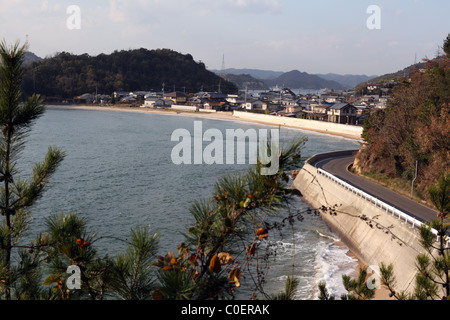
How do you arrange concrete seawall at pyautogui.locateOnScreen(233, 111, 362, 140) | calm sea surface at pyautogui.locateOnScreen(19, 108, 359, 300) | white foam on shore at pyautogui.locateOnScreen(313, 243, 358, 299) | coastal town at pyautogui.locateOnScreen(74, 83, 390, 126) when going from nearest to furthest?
1. white foam on shore at pyautogui.locateOnScreen(313, 243, 358, 299)
2. calm sea surface at pyautogui.locateOnScreen(19, 108, 359, 300)
3. concrete seawall at pyautogui.locateOnScreen(233, 111, 362, 140)
4. coastal town at pyautogui.locateOnScreen(74, 83, 390, 126)

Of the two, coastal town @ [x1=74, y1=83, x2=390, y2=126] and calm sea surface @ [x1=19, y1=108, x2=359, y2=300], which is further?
coastal town @ [x1=74, y1=83, x2=390, y2=126]

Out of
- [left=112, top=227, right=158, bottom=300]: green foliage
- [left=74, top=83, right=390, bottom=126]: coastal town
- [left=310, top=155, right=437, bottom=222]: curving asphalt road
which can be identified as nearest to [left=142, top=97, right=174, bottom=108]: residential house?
[left=74, top=83, right=390, bottom=126]: coastal town

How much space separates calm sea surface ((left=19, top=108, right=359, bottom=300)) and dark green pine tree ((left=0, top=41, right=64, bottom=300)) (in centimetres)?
15

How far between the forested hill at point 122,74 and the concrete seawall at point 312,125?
39.6m

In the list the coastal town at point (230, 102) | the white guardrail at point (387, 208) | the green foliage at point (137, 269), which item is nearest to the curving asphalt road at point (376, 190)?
the white guardrail at point (387, 208)

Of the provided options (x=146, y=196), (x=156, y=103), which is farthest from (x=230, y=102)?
(x=146, y=196)

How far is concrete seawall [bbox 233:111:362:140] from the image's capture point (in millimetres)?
45731

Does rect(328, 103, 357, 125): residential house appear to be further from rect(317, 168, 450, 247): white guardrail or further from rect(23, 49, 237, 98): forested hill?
rect(23, 49, 237, 98): forested hill

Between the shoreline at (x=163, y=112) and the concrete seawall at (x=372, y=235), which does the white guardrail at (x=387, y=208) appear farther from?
the shoreline at (x=163, y=112)

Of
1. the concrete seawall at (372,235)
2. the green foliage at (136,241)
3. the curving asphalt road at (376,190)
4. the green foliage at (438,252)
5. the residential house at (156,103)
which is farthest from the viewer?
the residential house at (156,103)

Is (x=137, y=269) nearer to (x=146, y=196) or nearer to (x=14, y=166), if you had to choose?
(x=14, y=166)

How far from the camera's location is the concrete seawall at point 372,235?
10402 mm

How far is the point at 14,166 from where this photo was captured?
2.95 m
